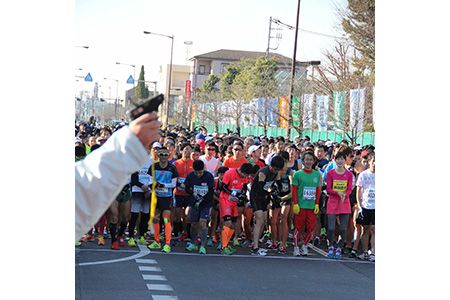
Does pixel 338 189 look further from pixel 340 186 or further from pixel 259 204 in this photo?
pixel 259 204

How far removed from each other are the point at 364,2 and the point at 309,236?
63.9 ft

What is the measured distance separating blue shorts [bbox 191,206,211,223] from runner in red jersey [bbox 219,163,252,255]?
221 mm

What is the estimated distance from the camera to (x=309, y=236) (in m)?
14.6

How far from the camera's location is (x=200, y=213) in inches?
564

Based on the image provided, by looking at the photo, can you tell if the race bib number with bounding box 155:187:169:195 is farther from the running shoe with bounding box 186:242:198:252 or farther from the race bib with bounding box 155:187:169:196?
the running shoe with bounding box 186:242:198:252

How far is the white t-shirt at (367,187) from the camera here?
14.1m

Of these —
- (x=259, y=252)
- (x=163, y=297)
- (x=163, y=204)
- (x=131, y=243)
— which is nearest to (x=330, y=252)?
(x=259, y=252)

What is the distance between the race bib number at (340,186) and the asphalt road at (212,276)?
111 centimetres

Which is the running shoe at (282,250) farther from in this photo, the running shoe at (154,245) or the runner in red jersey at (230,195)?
the running shoe at (154,245)

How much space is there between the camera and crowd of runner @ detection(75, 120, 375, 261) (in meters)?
14.1

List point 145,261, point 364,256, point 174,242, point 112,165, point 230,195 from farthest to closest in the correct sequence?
point 174,242
point 364,256
point 230,195
point 145,261
point 112,165

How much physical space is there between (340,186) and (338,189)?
6cm
